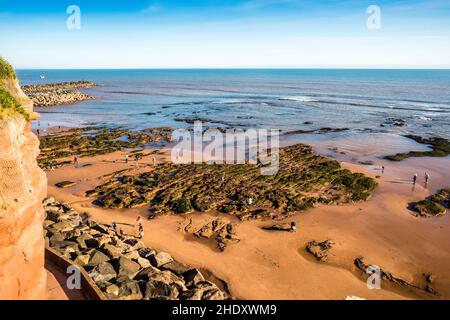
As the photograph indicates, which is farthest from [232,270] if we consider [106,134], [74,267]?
[106,134]

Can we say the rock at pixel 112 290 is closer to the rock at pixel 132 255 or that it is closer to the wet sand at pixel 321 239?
the rock at pixel 132 255

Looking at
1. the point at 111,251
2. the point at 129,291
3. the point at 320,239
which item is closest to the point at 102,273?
the point at 129,291

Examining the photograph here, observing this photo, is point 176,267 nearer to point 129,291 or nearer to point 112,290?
point 129,291

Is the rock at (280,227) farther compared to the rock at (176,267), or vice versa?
the rock at (280,227)

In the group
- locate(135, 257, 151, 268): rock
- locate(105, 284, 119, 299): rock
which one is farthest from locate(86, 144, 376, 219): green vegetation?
locate(105, 284, 119, 299): rock

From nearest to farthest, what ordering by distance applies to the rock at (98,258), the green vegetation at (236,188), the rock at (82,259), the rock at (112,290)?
1. the rock at (112,290)
2. the rock at (82,259)
3. the rock at (98,258)
4. the green vegetation at (236,188)

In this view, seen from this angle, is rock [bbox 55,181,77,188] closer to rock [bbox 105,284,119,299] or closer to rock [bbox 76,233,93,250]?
rock [bbox 76,233,93,250]

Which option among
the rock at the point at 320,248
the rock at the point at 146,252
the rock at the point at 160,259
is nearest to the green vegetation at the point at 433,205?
the rock at the point at 320,248
